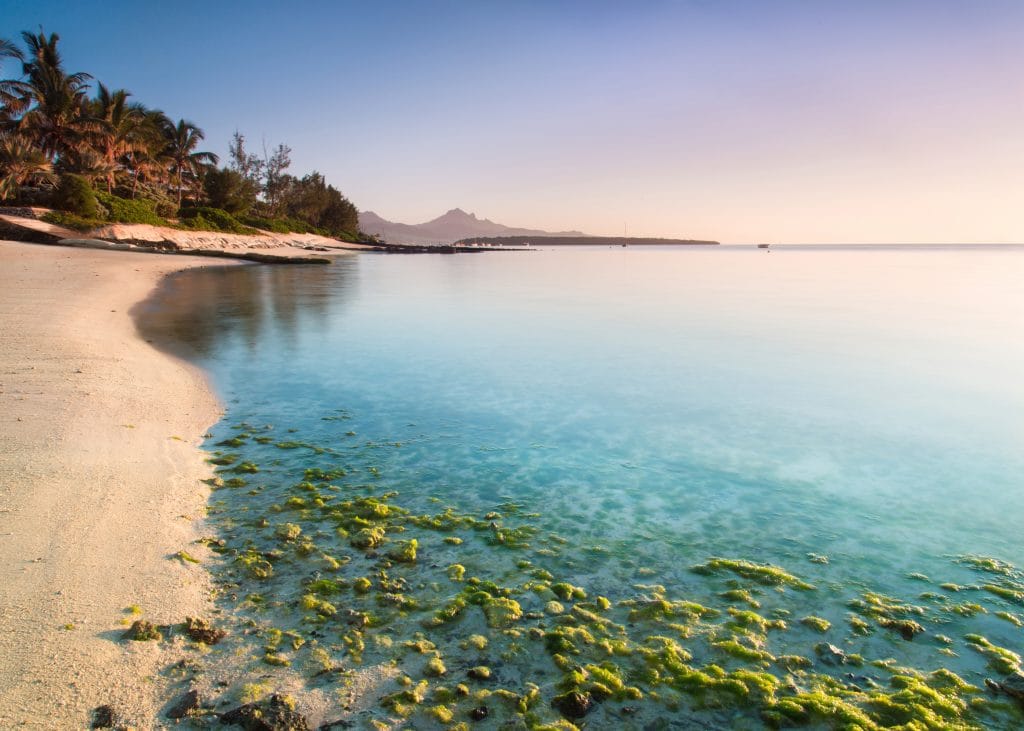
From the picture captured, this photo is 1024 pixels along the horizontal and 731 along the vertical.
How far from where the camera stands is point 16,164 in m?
39.5

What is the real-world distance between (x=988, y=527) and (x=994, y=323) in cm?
2510

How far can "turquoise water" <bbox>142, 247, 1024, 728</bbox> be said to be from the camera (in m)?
4.56

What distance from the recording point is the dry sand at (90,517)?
11.8ft

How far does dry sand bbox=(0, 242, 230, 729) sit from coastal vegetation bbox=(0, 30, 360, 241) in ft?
131

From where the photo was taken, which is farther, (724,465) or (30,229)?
(30,229)

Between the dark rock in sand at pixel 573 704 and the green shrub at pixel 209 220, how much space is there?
64641 millimetres

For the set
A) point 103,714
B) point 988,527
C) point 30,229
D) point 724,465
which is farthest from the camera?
point 30,229

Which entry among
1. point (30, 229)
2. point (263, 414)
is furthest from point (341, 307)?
point (30, 229)

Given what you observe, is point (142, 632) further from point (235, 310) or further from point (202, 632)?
point (235, 310)

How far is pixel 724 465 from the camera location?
860 centimetres

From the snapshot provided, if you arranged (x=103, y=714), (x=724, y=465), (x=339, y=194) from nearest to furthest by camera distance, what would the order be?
1. (x=103, y=714)
2. (x=724, y=465)
3. (x=339, y=194)

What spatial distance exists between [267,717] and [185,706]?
21.5 inches

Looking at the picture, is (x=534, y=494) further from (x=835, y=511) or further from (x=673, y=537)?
(x=835, y=511)

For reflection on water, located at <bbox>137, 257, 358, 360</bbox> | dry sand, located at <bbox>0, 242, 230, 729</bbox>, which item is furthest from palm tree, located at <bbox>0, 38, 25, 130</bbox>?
dry sand, located at <bbox>0, 242, 230, 729</bbox>
